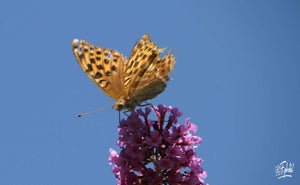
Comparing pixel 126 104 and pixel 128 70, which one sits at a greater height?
pixel 128 70

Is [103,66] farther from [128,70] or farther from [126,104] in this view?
[126,104]

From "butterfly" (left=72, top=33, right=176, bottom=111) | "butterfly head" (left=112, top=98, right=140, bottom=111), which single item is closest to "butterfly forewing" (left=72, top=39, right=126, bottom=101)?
"butterfly" (left=72, top=33, right=176, bottom=111)

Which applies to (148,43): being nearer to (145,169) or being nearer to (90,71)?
(90,71)

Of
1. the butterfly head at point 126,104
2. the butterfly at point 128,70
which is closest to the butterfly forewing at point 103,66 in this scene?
the butterfly at point 128,70

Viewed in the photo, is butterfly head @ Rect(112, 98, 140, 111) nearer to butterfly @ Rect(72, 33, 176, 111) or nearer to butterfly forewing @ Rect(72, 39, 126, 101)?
butterfly @ Rect(72, 33, 176, 111)

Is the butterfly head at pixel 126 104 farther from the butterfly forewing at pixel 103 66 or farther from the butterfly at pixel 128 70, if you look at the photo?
the butterfly forewing at pixel 103 66

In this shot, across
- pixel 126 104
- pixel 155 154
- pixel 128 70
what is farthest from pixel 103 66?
pixel 155 154

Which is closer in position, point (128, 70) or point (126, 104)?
point (126, 104)

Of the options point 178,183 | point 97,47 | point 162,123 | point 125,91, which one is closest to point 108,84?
point 125,91
